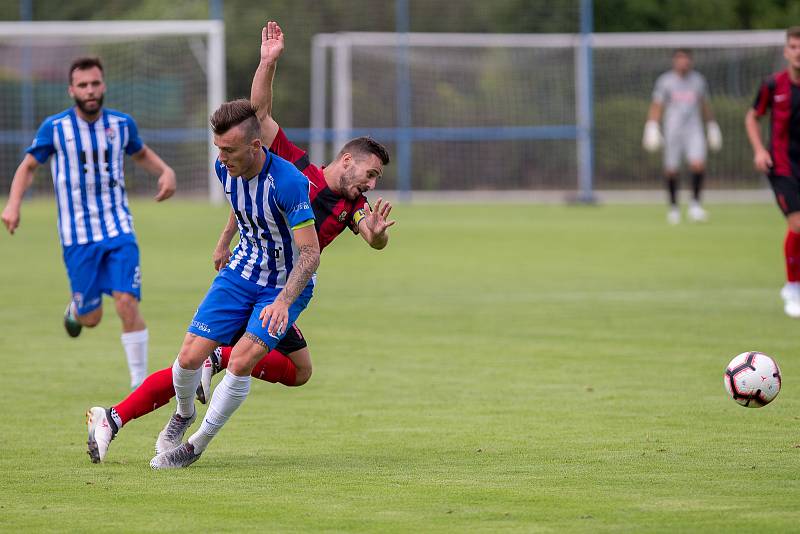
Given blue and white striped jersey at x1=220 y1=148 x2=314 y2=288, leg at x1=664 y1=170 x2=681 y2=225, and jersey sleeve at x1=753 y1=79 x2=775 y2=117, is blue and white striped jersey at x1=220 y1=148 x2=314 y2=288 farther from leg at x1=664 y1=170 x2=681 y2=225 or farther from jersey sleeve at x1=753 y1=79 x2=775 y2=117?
leg at x1=664 y1=170 x2=681 y2=225

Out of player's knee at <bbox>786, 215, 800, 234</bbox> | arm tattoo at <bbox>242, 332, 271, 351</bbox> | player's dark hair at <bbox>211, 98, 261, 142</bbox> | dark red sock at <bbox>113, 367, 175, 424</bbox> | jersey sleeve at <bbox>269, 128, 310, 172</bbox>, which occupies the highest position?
player's dark hair at <bbox>211, 98, 261, 142</bbox>

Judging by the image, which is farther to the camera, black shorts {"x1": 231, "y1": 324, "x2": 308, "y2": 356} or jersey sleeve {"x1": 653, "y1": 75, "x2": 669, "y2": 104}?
jersey sleeve {"x1": 653, "y1": 75, "x2": 669, "y2": 104}

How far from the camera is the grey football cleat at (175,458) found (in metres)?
6.65

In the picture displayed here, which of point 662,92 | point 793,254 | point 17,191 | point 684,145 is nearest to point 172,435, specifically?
point 17,191

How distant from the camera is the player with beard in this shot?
9203 millimetres

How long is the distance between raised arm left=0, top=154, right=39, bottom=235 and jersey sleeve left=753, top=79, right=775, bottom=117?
6406 mm

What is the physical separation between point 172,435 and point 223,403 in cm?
39

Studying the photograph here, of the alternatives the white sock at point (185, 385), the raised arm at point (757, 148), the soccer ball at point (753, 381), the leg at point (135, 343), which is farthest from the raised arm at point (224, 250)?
the raised arm at point (757, 148)

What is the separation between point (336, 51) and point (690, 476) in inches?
1079

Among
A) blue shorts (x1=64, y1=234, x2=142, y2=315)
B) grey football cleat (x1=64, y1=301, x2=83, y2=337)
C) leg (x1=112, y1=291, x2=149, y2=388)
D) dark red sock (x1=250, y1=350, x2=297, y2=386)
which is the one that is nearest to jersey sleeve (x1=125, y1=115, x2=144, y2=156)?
blue shorts (x1=64, y1=234, x2=142, y2=315)

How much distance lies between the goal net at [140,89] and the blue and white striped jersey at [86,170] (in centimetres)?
2022

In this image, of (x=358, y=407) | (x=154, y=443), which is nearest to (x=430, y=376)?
(x=358, y=407)

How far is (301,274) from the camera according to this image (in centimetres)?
646

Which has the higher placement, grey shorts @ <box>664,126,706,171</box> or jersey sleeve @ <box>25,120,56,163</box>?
jersey sleeve @ <box>25,120,56,163</box>
